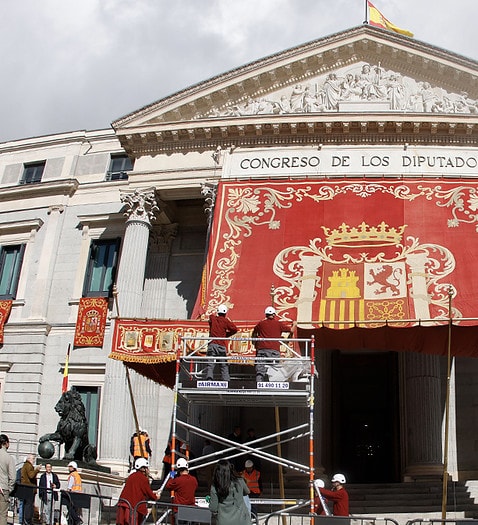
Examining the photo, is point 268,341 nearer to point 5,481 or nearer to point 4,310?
point 5,481

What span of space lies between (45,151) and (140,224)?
327 inches

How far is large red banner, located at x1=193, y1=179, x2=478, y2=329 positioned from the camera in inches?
763

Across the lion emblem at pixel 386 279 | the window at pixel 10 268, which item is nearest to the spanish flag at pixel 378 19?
the lion emblem at pixel 386 279

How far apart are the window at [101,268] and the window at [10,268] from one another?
119 inches

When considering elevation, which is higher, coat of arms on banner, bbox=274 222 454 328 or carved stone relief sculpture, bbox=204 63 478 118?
carved stone relief sculpture, bbox=204 63 478 118

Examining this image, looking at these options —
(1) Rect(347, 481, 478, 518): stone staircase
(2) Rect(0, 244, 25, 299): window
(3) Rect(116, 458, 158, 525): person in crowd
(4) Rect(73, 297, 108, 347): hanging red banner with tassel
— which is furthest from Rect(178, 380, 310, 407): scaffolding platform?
(2) Rect(0, 244, 25, 299): window

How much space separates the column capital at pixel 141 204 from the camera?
83.3ft

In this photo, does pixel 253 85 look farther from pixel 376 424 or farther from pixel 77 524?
pixel 77 524

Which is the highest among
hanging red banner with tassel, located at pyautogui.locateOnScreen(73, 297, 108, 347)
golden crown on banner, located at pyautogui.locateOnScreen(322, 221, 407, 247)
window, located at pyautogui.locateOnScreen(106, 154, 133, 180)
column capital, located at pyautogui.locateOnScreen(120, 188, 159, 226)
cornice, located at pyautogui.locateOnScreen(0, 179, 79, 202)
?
window, located at pyautogui.locateOnScreen(106, 154, 133, 180)

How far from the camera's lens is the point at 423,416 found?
2264cm

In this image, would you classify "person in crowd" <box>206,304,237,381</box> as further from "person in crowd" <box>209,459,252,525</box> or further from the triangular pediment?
the triangular pediment

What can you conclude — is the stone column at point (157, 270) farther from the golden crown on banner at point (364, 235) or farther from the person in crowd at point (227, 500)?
the person in crowd at point (227, 500)

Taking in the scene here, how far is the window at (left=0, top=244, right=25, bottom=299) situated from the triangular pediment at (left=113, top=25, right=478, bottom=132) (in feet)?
22.4

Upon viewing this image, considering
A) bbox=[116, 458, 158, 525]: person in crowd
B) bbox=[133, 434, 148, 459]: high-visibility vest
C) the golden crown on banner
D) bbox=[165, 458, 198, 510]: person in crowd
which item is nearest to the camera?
bbox=[116, 458, 158, 525]: person in crowd
